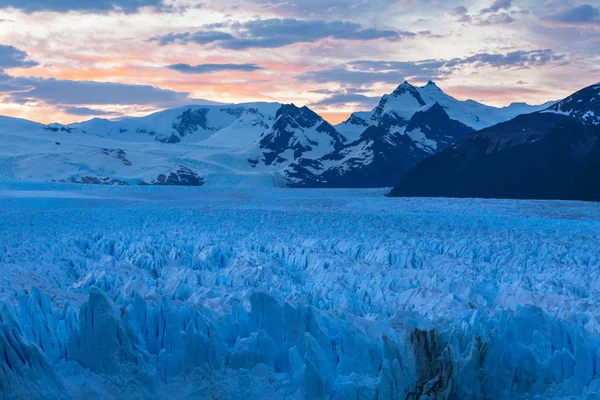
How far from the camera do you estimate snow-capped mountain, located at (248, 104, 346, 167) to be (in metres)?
84.9

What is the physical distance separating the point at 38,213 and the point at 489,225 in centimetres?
1443

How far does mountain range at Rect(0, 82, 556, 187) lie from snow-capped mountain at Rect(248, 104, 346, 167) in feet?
0.44

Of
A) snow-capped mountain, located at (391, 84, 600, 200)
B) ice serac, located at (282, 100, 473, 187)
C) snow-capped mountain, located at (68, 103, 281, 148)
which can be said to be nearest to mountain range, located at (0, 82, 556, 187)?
ice serac, located at (282, 100, 473, 187)

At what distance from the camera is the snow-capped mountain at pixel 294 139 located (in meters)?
84.9

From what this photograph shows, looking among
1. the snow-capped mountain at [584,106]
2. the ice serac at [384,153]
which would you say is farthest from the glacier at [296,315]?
the ice serac at [384,153]

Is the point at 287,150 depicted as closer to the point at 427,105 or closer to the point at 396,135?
the point at 396,135

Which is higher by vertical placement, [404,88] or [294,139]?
[404,88]

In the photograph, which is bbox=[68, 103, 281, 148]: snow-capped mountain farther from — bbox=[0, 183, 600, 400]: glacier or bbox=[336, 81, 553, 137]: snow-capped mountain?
bbox=[0, 183, 600, 400]: glacier

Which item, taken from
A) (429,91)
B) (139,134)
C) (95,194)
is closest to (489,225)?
(95,194)

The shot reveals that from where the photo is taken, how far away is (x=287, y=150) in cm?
8875

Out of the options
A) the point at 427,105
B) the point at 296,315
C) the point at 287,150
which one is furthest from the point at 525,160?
the point at 427,105

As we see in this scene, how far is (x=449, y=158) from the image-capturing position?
47.9 metres

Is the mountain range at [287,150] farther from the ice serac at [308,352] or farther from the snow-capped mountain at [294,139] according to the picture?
the ice serac at [308,352]

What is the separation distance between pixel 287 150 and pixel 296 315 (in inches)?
3143
